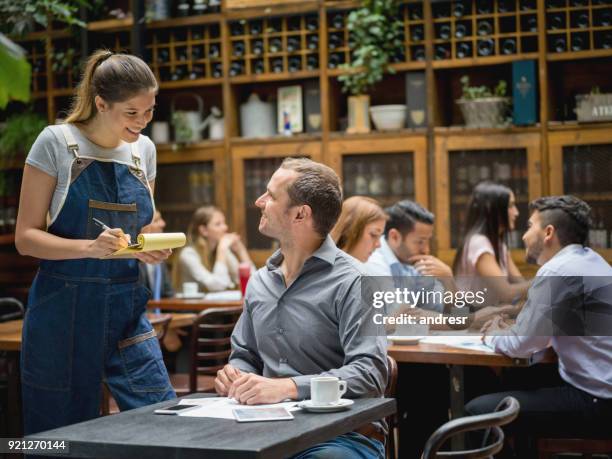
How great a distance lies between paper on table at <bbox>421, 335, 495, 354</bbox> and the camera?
144 inches

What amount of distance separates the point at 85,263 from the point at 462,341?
1.78m

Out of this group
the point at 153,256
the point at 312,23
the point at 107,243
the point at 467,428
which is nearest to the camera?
the point at 467,428

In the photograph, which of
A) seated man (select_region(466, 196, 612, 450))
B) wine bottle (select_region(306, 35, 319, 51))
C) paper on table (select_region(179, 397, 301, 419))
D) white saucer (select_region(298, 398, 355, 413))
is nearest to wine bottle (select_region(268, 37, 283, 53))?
wine bottle (select_region(306, 35, 319, 51))

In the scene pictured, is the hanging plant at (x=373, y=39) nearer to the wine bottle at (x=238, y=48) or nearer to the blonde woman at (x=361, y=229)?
the wine bottle at (x=238, y=48)

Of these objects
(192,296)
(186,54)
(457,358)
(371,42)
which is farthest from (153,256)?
(186,54)

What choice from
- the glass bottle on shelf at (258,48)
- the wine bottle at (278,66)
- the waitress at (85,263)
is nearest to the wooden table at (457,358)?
the waitress at (85,263)

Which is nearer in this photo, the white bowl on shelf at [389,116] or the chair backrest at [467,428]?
the chair backrest at [467,428]

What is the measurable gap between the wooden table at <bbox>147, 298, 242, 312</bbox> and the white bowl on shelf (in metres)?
1.79

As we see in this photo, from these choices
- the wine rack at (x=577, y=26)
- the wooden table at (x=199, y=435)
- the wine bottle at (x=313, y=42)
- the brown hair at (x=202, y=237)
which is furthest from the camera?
the wine bottle at (x=313, y=42)

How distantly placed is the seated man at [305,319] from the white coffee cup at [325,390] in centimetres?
16

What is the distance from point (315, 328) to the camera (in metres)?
2.53

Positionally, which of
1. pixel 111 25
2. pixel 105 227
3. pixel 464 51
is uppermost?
pixel 111 25

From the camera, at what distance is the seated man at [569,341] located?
3391 millimetres

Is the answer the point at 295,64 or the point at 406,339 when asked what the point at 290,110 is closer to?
the point at 295,64
